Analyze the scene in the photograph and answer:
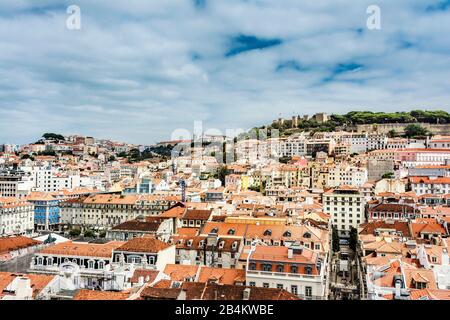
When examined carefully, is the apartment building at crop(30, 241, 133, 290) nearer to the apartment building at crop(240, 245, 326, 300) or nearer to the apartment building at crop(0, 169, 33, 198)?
the apartment building at crop(240, 245, 326, 300)

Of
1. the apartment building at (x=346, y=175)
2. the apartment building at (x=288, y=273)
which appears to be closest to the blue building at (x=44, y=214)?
the apartment building at (x=346, y=175)

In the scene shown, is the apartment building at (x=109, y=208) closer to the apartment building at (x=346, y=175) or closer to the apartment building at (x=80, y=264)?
the apartment building at (x=80, y=264)

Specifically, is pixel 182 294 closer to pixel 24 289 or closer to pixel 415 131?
pixel 24 289

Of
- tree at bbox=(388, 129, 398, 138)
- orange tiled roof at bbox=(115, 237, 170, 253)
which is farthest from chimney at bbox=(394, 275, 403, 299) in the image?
tree at bbox=(388, 129, 398, 138)

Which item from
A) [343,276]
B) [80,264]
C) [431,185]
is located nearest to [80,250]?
[80,264]
